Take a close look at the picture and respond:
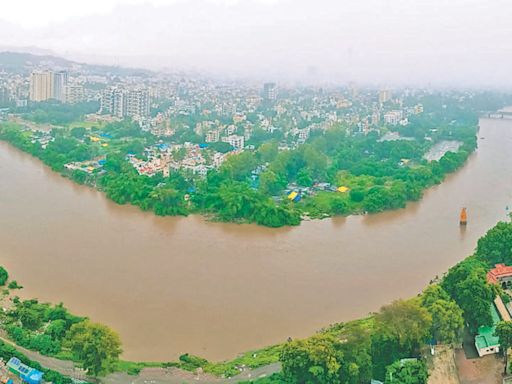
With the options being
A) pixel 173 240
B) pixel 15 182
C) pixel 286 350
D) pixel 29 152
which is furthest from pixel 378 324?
pixel 29 152

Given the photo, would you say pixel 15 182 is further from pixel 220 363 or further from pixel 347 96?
pixel 347 96

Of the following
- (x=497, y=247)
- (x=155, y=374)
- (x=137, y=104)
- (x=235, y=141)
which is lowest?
(x=155, y=374)

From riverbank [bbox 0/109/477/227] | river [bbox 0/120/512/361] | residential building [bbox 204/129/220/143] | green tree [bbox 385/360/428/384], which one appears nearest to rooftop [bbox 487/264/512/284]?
river [bbox 0/120/512/361]

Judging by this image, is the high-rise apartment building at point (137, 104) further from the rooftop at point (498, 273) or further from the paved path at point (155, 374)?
the paved path at point (155, 374)

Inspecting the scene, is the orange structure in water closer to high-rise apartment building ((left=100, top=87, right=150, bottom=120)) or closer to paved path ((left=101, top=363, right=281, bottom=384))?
paved path ((left=101, top=363, right=281, bottom=384))

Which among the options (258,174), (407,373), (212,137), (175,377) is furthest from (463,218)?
(212,137)

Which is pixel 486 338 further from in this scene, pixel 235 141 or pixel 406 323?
pixel 235 141
